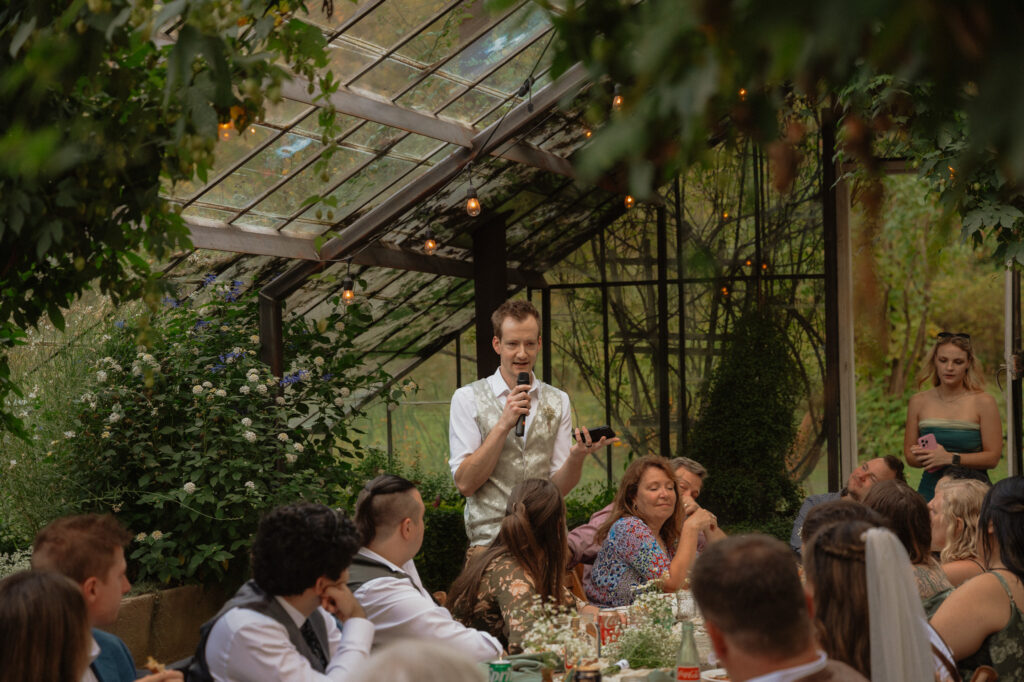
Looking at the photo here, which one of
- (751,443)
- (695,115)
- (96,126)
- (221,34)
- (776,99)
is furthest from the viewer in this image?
(751,443)

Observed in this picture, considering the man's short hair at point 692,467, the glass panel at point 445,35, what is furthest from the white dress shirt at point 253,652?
the glass panel at point 445,35

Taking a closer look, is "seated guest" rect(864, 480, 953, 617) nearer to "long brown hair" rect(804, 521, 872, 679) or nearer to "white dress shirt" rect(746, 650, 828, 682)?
"long brown hair" rect(804, 521, 872, 679)

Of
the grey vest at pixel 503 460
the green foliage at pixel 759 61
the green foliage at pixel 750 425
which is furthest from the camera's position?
the green foliage at pixel 750 425

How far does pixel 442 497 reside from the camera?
8.40 metres

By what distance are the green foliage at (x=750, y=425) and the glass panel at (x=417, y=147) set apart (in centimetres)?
409

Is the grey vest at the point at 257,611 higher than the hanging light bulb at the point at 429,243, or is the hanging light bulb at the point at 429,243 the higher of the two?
the hanging light bulb at the point at 429,243

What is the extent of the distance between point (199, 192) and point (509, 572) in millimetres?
3274

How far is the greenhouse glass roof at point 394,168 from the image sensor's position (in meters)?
5.88

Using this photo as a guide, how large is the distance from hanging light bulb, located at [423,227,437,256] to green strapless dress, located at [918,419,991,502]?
3.58m

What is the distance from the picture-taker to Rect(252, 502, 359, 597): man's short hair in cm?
269

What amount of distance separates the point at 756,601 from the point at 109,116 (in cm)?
159

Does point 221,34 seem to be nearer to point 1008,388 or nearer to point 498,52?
point 498,52

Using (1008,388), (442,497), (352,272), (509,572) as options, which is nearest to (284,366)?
(352,272)

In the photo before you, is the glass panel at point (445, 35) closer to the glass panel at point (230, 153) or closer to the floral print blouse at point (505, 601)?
the glass panel at point (230, 153)
